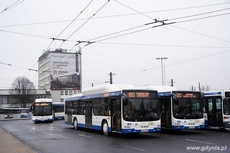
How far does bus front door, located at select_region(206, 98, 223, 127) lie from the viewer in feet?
72.2

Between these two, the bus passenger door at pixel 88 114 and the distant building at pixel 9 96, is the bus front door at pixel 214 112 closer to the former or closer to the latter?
the bus passenger door at pixel 88 114

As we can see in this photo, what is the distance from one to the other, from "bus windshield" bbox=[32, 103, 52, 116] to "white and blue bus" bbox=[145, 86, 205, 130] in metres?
23.2

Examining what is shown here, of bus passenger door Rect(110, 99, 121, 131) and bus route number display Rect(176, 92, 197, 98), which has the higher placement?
bus route number display Rect(176, 92, 197, 98)

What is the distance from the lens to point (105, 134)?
20578mm

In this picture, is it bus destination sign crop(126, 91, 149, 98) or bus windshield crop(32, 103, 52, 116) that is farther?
bus windshield crop(32, 103, 52, 116)

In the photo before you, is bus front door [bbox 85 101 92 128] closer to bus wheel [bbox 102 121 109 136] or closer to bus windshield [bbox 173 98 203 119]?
bus wheel [bbox 102 121 109 136]

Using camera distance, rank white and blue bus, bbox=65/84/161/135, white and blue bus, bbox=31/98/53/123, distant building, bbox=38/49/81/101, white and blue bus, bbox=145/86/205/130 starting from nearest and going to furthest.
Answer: white and blue bus, bbox=65/84/161/135, white and blue bus, bbox=145/86/205/130, white and blue bus, bbox=31/98/53/123, distant building, bbox=38/49/81/101

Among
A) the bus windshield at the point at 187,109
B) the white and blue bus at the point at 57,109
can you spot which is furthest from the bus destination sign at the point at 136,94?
the white and blue bus at the point at 57,109

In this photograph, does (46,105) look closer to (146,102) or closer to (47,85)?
(146,102)

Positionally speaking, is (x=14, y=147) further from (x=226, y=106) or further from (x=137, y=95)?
(x=226, y=106)

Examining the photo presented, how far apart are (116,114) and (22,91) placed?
84.3 m

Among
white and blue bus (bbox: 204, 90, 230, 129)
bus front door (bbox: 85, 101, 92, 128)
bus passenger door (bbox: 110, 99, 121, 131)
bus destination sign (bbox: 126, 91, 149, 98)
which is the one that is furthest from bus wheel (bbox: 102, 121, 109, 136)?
white and blue bus (bbox: 204, 90, 230, 129)

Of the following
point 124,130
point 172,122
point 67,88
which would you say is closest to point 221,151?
point 124,130

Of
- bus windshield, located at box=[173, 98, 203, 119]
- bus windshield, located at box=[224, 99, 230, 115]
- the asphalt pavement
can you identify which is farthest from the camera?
bus windshield, located at box=[224, 99, 230, 115]
